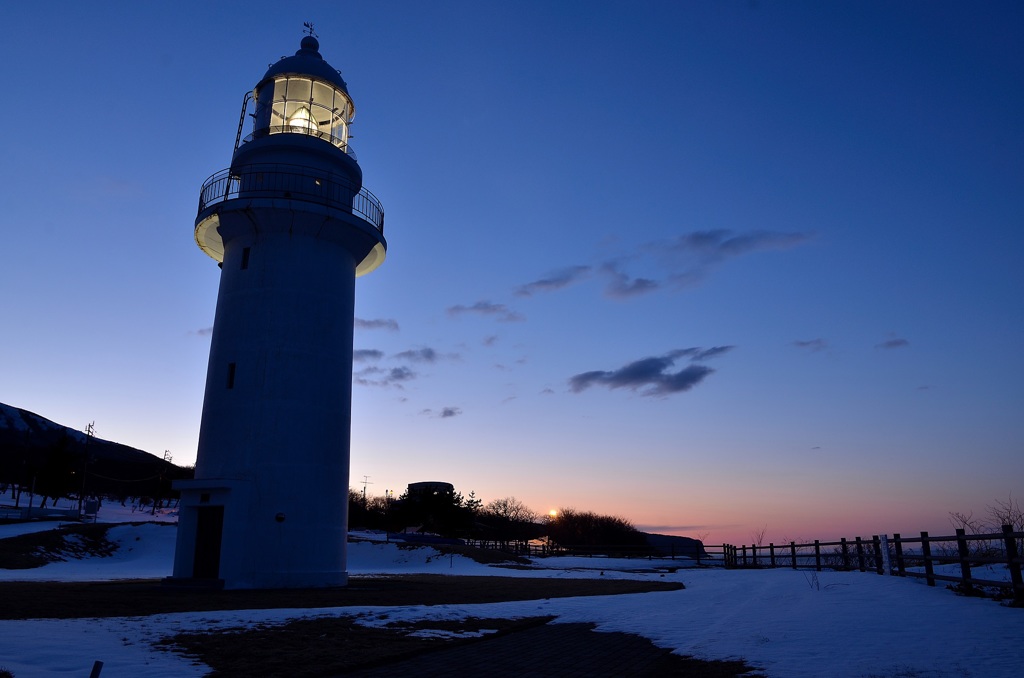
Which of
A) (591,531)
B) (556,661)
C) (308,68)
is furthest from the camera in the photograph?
(591,531)

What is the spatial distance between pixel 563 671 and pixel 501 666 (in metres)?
0.80

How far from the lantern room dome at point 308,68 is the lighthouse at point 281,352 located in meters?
0.07

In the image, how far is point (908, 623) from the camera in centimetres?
1018

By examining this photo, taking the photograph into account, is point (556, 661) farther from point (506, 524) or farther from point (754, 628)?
point (506, 524)

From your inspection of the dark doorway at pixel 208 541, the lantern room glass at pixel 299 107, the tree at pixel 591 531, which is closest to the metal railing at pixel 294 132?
the lantern room glass at pixel 299 107

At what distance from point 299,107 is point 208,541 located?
14887 millimetres

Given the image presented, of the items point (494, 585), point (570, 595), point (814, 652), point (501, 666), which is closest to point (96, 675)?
point (501, 666)

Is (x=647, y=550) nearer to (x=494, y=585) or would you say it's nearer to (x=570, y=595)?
(x=494, y=585)

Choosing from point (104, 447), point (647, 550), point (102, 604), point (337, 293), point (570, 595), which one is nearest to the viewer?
point (102, 604)

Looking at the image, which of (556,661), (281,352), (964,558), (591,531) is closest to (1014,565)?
(964,558)

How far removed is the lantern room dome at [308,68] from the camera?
78.4ft

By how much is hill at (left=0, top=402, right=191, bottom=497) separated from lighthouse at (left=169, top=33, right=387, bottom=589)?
4617 cm

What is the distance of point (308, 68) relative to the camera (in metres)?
24.0

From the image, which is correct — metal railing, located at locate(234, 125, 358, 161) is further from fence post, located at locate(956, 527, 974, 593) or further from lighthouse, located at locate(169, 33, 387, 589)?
fence post, located at locate(956, 527, 974, 593)
